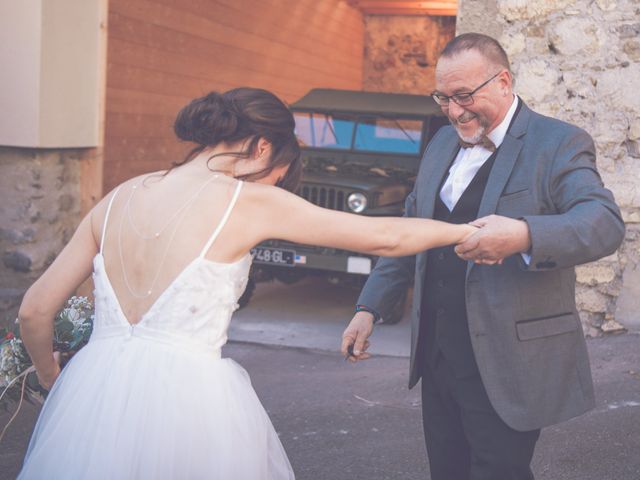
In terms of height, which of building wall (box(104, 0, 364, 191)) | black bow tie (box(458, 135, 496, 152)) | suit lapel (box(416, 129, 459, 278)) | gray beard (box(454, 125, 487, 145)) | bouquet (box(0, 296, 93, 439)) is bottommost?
bouquet (box(0, 296, 93, 439))

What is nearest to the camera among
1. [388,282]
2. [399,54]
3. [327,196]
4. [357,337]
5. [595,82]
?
[357,337]

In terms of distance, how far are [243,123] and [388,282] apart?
1.12 meters

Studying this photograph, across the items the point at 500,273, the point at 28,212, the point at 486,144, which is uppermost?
the point at 486,144

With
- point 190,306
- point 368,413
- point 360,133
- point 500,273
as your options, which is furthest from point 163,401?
point 360,133

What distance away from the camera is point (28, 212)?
22.6 feet

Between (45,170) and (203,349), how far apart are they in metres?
4.91

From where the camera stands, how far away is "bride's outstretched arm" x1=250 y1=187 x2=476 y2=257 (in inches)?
95.7

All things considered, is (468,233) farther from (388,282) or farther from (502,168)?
(388,282)

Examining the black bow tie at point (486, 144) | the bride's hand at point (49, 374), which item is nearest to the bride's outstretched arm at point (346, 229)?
the black bow tie at point (486, 144)

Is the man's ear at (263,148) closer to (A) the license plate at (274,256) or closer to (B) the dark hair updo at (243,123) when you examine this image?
(B) the dark hair updo at (243,123)

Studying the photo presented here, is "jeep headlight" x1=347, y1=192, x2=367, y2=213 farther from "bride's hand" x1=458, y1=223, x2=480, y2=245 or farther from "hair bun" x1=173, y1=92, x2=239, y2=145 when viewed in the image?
"hair bun" x1=173, y1=92, x2=239, y2=145

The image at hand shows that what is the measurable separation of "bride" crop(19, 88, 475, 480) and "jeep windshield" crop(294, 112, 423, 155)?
6320 mm

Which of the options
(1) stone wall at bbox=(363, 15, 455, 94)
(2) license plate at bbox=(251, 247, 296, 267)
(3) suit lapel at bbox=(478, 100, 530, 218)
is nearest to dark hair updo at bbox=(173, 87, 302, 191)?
(3) suit lapel at bbox=(478, 100, 530, 218)

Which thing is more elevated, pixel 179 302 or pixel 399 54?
pixel 399 54
